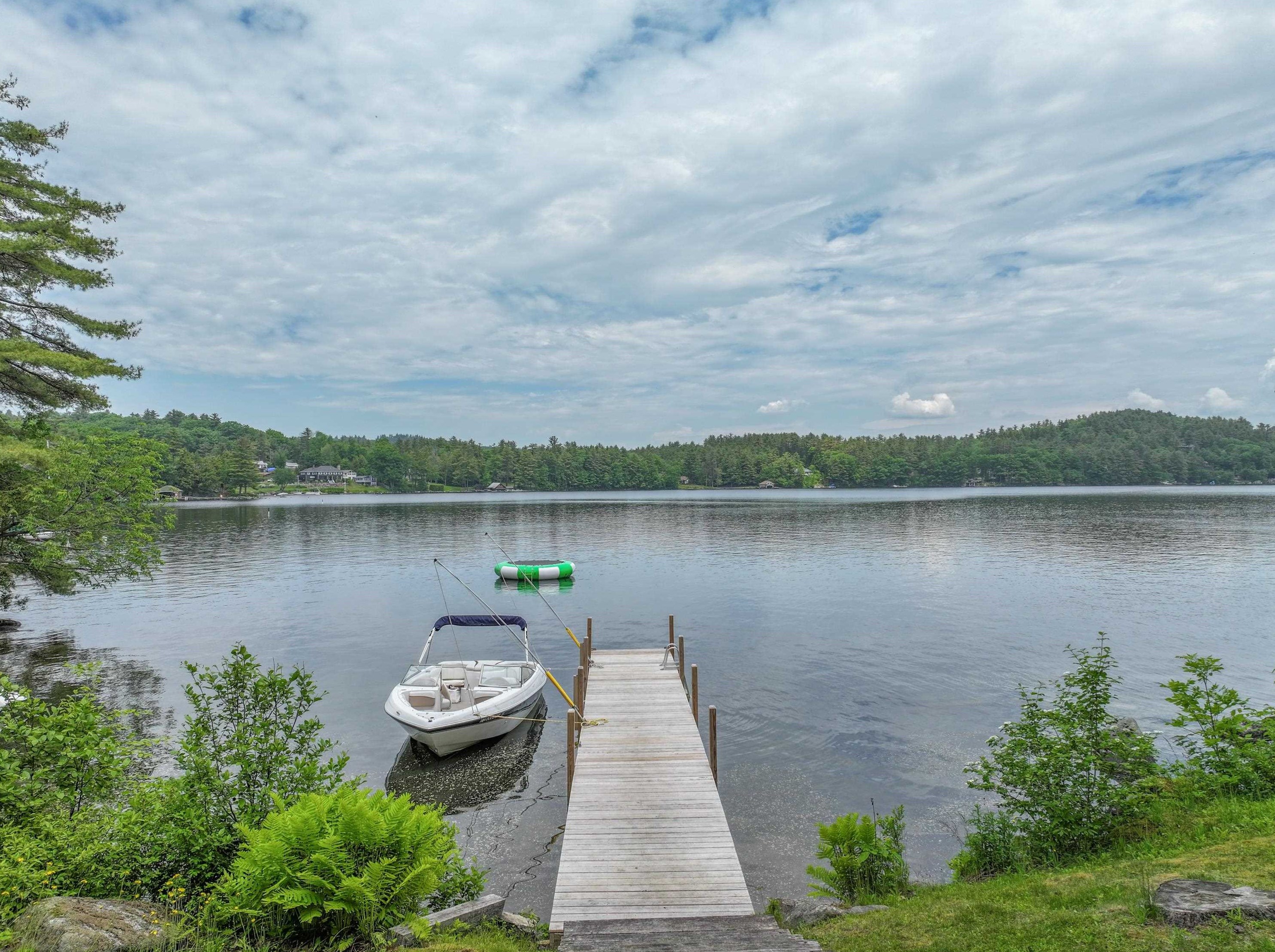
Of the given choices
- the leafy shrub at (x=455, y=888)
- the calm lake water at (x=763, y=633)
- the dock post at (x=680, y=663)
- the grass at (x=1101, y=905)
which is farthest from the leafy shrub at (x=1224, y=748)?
the dock post at (x=680, y=663)

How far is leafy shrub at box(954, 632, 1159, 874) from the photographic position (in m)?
9.51

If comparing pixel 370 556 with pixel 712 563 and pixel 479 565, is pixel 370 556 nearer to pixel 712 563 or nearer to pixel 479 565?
pixel 479 565

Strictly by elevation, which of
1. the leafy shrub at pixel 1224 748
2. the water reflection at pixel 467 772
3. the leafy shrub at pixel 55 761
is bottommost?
the water reflection at pixel 467 772

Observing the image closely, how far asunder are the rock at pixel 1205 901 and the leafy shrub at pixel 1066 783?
3388 mm

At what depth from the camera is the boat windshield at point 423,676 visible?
18.5 meters

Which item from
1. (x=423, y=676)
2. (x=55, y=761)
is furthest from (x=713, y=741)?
(x=55, y=761)

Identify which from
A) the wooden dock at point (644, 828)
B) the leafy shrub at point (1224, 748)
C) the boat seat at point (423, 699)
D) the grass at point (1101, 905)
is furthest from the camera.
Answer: the boat seat at point (423, 699)

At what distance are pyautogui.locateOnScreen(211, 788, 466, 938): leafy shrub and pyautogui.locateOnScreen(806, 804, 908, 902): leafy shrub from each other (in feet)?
19.1

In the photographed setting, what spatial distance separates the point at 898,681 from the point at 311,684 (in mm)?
19647

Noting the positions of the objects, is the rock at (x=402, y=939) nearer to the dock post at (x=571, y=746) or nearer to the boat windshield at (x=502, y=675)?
the dock post at (x=571, y=746)

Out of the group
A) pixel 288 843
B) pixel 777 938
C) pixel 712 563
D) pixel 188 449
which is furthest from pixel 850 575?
pixel 188 449

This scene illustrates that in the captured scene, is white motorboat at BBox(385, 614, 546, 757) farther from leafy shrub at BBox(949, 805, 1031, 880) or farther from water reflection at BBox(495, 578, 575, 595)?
water reflection at BBox(495, 578, 575, 595)

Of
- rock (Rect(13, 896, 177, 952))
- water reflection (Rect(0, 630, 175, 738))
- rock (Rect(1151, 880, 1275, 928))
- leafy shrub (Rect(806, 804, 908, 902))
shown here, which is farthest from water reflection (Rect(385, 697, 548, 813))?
rock (Rect(1151, 880, 1275, 928))

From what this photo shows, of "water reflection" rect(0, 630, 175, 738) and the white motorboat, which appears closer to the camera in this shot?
the white motorboat
